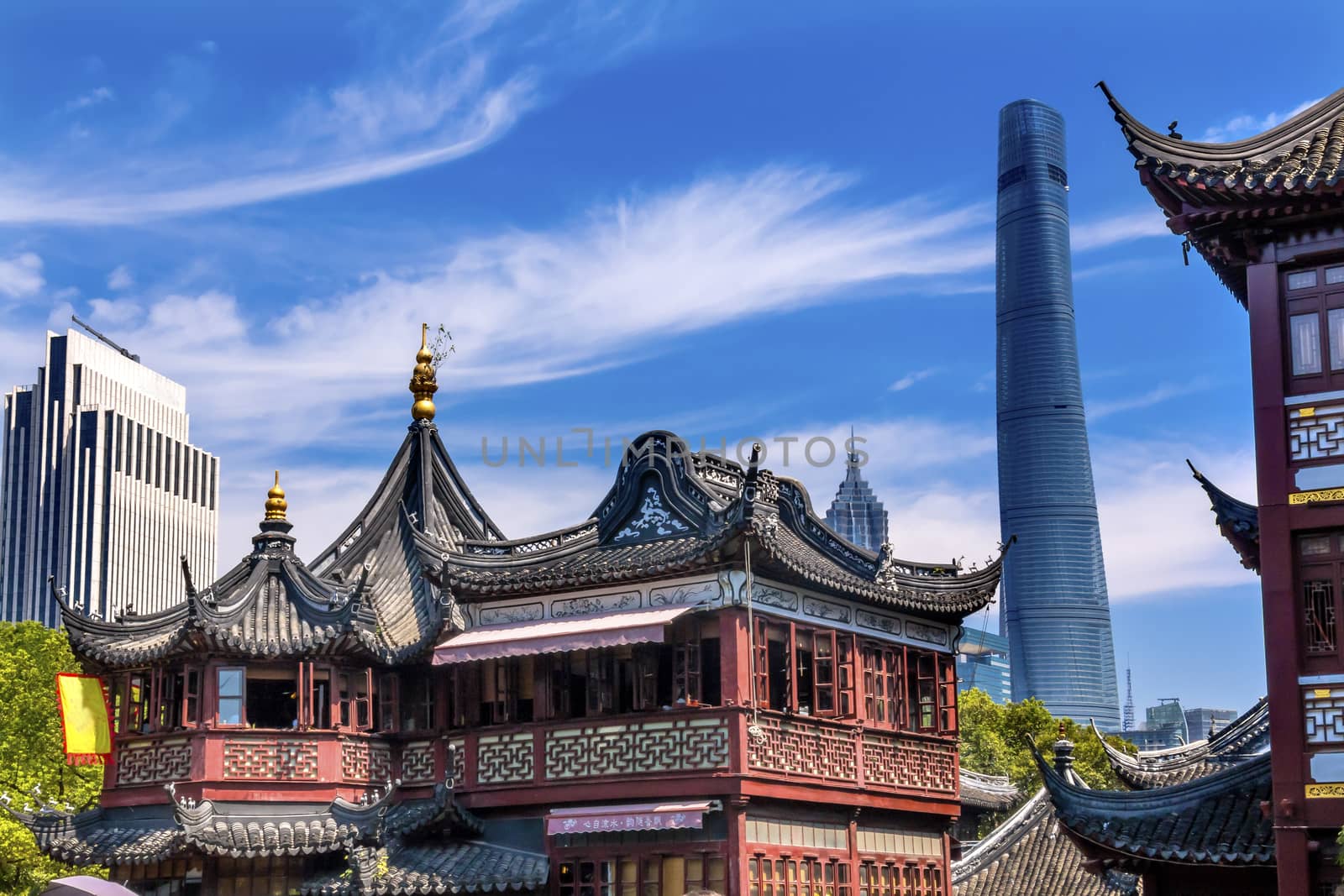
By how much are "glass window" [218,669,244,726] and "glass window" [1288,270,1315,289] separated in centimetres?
1694

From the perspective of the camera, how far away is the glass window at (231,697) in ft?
90.6

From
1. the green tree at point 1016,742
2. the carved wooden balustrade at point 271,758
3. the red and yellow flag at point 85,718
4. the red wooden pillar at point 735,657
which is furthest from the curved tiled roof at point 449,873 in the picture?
the green tree at point 1016,742

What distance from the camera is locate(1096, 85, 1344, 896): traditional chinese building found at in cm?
1814

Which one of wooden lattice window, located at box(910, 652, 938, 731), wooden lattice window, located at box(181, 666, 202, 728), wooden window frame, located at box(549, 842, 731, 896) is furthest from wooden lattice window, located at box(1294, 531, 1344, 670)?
wooden lattice window, located at box(181, 666, 202, 728)

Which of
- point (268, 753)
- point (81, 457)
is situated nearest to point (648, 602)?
point (268, 753)

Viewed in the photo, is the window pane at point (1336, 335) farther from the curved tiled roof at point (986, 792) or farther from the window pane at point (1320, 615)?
the curved tiled roof at point (986, 792)

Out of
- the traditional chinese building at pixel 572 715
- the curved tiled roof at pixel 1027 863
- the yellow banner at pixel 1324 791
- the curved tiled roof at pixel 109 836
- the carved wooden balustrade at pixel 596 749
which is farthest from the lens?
the curved tiled roof at pixel 1027 863

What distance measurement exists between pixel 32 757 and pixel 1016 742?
106 ft

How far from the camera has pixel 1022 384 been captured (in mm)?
199000

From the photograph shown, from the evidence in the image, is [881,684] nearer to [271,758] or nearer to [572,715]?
[572,715]

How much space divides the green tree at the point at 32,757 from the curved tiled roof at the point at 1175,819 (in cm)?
1804

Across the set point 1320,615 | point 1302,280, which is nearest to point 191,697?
point 1320,615

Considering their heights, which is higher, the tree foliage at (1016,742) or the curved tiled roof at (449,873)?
the tree foliage at (1016,742)

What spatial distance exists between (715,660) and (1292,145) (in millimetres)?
12343
